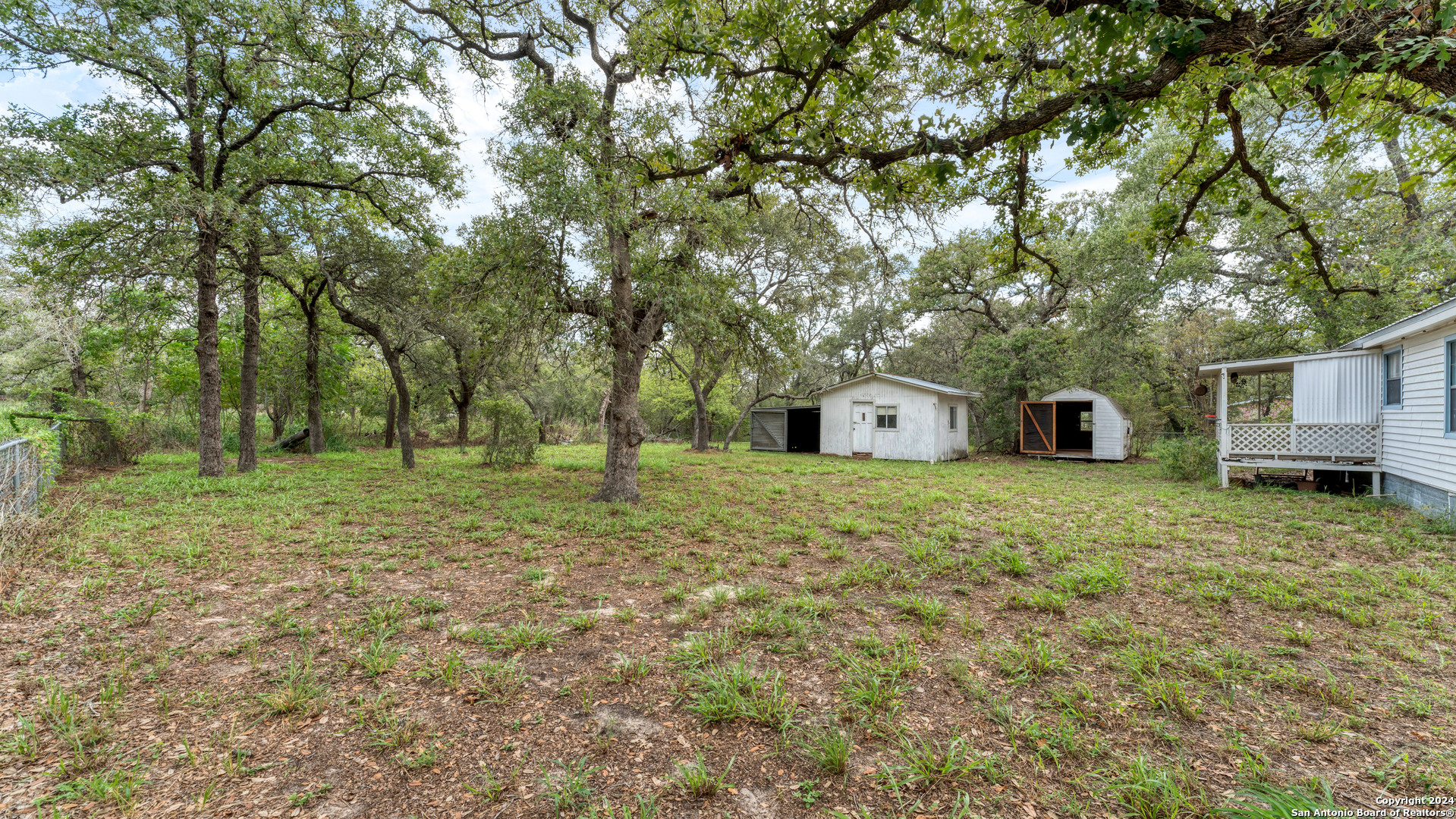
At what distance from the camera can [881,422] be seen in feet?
53.8

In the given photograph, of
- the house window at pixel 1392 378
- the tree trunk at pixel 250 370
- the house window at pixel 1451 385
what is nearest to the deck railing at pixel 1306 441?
the house window at pixel 1392 378

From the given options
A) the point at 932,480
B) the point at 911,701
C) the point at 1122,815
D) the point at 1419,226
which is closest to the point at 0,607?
the point at 911,701

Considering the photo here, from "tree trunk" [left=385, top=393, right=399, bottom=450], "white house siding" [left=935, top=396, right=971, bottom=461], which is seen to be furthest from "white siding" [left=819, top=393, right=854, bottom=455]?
"tree trunk" [left=385, top=393, right=399, bottom=450]

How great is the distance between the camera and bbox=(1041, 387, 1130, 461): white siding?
15.4 meters

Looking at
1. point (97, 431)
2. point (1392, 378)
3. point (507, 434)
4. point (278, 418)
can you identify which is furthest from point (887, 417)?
point (278, 418)

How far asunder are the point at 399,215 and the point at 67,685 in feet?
31.4

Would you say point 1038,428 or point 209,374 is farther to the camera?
point 1038,428

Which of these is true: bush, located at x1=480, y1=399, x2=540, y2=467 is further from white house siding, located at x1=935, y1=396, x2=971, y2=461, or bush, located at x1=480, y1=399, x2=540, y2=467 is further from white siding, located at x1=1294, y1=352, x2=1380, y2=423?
white siding, located at x1=1294, y1=352, x2=1380, y2=423

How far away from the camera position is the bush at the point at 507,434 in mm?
11836

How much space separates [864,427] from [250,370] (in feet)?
51.8

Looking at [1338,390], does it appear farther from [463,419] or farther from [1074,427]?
[463,419]

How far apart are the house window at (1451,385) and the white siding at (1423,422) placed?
0.17 feet

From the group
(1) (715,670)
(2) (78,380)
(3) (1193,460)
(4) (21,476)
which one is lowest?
(1) (715,670)

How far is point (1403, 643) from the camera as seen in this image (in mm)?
3082
